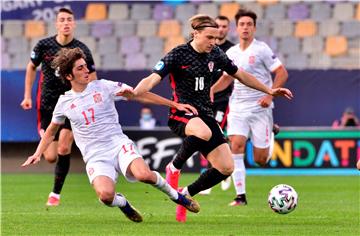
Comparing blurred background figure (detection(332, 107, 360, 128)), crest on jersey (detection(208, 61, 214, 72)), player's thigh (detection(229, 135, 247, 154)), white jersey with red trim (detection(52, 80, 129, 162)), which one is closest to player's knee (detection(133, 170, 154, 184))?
white jersey with red trim (detection(52, 80, 129, 162))

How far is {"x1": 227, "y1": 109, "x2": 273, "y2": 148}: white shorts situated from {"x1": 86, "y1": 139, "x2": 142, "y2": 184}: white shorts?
3425 millimetres

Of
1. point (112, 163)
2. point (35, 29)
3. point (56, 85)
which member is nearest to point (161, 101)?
point (112, 163)

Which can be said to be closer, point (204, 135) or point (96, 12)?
point (204, 135)

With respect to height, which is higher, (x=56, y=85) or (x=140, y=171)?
(x=56, y=85)

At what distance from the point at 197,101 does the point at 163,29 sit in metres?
13.5

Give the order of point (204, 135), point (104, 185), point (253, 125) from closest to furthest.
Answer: point (104, 185), point (204, 135), point (253, 125)

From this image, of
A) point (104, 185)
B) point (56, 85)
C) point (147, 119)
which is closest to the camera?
point (104, 185)

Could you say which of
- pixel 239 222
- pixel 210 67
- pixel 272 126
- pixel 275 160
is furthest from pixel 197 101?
pixel 275 160

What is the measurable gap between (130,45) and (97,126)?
45.0 feet

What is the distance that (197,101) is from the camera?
1120 cm

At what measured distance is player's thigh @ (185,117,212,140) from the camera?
10945mm

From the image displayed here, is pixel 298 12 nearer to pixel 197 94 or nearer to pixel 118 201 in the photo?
pixel 197 94

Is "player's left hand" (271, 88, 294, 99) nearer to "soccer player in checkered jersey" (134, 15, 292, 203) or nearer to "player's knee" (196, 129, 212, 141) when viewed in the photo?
"soccer player in checkered jersey" (134, 15, 292, 203)

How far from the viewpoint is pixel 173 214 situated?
39.7 ft
